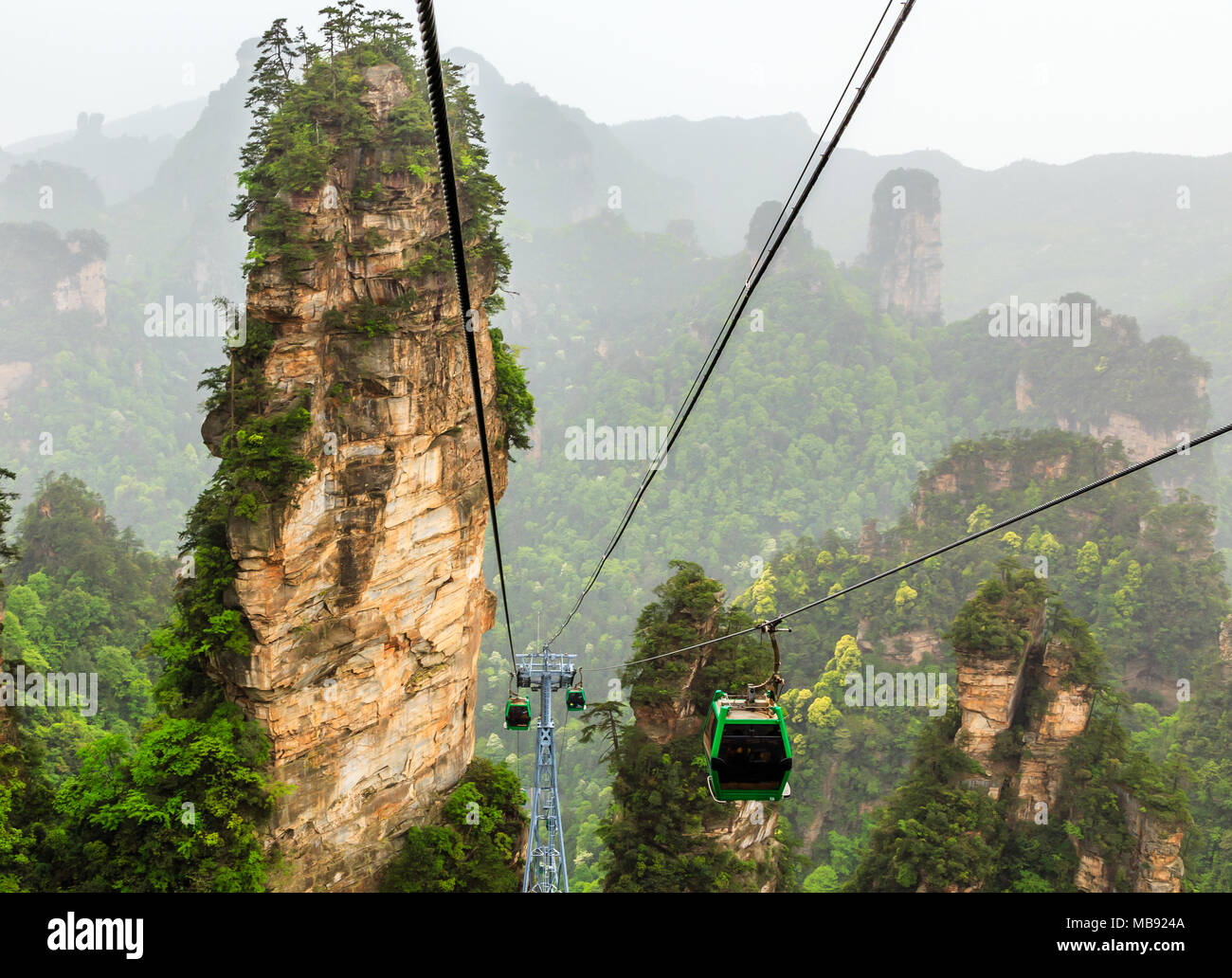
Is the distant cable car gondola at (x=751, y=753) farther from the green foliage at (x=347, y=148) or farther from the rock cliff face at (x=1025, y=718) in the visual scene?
the rock cliff face at (x=1025, y=718)

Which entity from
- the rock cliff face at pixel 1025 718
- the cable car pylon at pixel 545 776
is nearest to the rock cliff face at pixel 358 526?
the cable car pylon at pixel 545 776

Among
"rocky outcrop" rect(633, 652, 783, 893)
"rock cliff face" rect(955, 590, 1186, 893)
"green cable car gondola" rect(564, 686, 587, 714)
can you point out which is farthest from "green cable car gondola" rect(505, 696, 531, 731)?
"rock cliff face" rect(955, 590, 1186, 893)

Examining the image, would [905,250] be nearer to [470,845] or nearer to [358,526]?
[470,845]

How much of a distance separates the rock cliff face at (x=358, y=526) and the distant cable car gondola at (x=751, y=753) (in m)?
12.7

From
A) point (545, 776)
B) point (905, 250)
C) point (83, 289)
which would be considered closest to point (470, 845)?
point (545, 776)

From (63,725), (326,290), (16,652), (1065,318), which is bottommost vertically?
(63,725)

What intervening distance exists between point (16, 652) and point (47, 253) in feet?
299

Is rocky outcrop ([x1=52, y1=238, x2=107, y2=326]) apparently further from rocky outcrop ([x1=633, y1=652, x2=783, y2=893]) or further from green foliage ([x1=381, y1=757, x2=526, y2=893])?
rocky outcrop ([x1=633, y1=652, x2=783, y2=893])

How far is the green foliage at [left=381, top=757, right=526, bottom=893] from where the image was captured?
72.6 feet

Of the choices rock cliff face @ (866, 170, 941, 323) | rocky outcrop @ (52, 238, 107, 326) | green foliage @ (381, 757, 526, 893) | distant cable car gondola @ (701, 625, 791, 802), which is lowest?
green foliage @ (381, 757, 526, 893)

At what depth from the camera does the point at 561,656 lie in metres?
24.6

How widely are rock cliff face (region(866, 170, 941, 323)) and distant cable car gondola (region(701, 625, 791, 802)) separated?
136182mm
